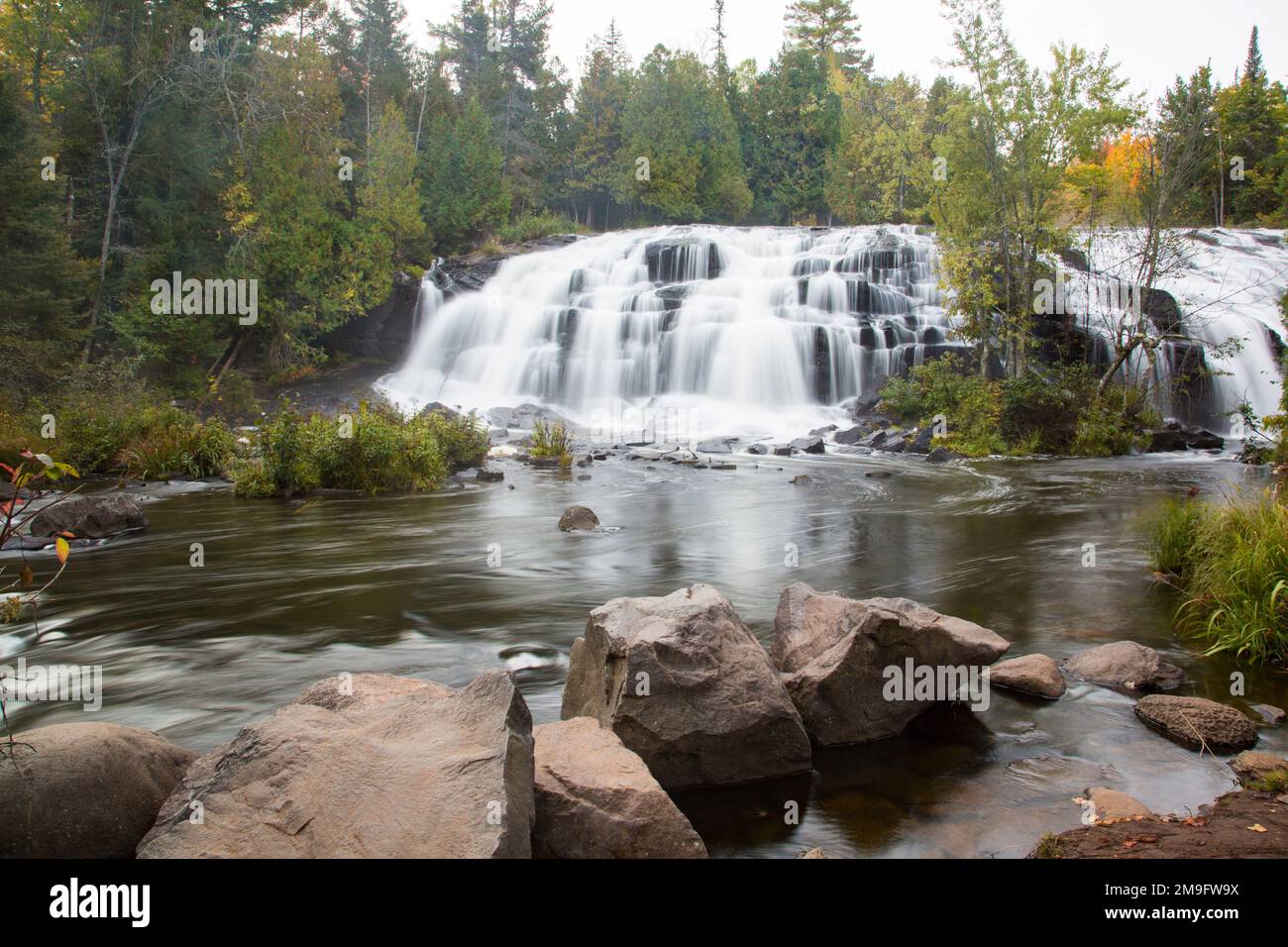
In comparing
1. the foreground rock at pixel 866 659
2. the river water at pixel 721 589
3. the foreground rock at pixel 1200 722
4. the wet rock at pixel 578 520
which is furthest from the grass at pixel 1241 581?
the wet rock at pixel 578 520

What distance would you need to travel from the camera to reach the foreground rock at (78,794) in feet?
11.0

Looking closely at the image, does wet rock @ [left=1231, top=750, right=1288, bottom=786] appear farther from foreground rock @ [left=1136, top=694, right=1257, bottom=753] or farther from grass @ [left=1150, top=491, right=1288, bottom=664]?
grass @ [left=1150, top=491, right=1288, bottom=664]

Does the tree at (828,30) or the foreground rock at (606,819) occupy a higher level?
the tree at (828,30)

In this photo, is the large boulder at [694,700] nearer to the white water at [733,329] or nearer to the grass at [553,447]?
the grass at [553,447]

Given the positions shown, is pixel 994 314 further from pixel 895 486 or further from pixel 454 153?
pixel 454 153

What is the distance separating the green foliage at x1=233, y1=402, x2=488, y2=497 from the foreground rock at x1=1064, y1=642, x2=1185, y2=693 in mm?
12565

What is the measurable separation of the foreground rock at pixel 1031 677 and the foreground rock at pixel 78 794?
5201 mm

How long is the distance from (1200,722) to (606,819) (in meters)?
3.95

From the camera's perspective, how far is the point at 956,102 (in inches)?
997

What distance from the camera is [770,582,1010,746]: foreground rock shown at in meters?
5.27

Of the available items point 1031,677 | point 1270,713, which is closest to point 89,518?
point 1031,677

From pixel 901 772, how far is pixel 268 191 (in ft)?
105

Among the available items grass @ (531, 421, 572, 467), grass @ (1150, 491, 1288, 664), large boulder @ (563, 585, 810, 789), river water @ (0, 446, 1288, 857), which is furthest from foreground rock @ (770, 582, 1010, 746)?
grass @ (531, 421, 572, 467)
